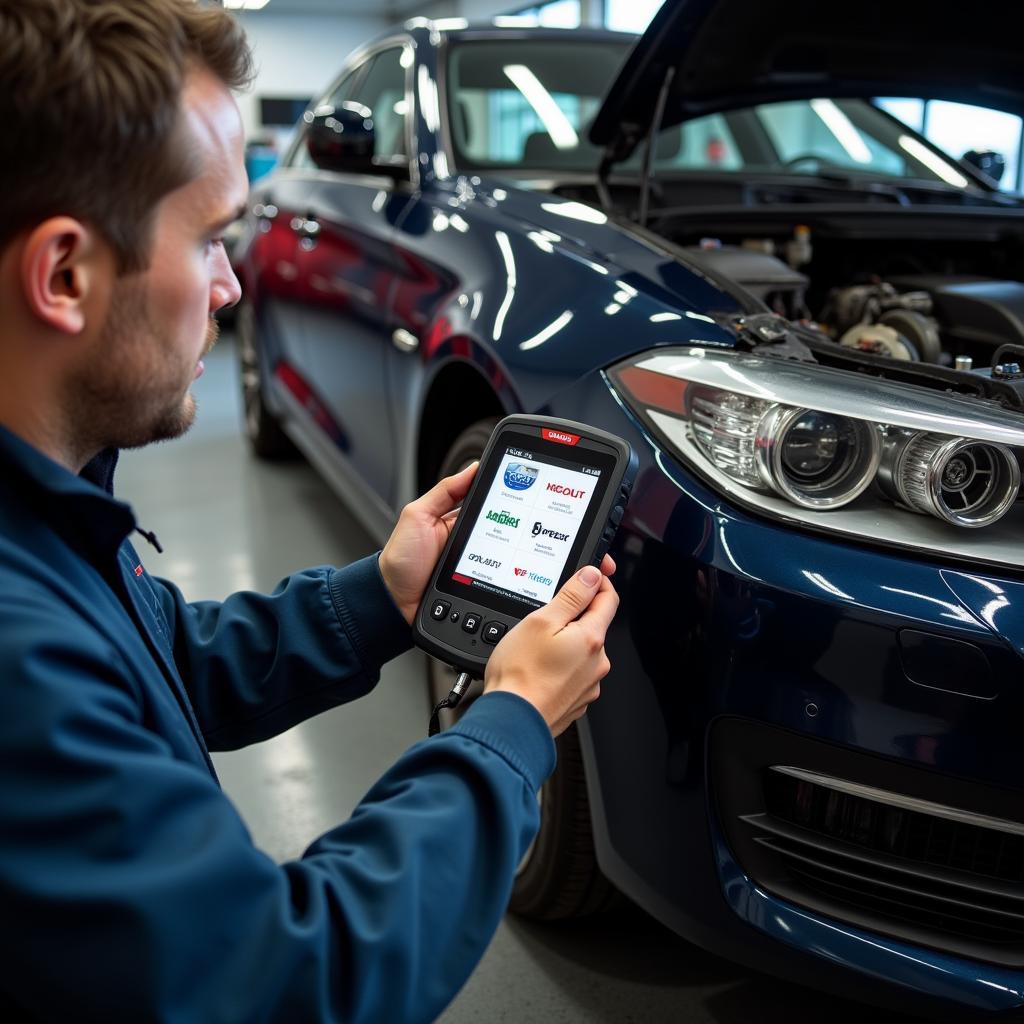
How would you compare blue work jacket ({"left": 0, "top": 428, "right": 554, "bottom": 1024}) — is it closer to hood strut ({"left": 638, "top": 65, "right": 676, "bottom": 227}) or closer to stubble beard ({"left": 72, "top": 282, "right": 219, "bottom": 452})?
stubble beard ({"left": 72, "top": 282, "right": 219, "bottom": 452})

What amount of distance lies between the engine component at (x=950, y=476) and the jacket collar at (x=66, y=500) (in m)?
0.76

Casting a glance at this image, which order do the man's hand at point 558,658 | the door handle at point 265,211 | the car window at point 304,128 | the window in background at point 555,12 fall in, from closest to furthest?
the man's hand at point 558,658 < the car window at point 304,128 < the door handle at point 265,211 < the window in background at point 555,12

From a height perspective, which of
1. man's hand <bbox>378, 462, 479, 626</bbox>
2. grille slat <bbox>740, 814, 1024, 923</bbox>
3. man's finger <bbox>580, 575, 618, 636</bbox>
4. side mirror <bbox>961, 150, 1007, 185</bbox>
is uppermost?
side mirror <bbox>961, 150, 1007, 185</bbox>

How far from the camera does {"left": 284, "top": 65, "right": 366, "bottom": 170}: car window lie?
304 centimetres

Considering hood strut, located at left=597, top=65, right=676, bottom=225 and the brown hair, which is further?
hood strut, located at left=597, top=65, right=676, bottom=225

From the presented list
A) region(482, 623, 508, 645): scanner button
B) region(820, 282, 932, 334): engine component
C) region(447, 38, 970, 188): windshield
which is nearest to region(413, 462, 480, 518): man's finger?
region(482, 623, 508, 645): scanner button

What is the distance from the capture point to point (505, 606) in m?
0.96

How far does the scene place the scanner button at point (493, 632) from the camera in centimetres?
95

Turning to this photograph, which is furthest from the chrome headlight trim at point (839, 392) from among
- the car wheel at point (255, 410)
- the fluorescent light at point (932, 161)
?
the car wheel at point (255, 410)

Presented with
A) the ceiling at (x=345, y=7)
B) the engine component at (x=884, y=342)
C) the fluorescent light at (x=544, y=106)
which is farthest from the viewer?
the ceiling at (x=345, y=7)

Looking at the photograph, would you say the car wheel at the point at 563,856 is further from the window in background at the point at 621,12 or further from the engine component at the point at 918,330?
the window in background at the point at 621,12

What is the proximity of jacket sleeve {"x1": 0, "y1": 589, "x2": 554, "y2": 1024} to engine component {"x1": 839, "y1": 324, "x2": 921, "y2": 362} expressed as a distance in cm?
117

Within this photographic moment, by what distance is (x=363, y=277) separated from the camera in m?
2.25

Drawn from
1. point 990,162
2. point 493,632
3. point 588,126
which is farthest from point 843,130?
point 493,632
